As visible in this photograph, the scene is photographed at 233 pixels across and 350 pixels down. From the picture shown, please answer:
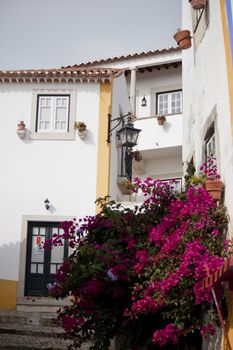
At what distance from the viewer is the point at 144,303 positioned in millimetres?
6008

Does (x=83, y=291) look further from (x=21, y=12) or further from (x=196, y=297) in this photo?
(x=21, y=12)

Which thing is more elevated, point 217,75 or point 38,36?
point 38,36

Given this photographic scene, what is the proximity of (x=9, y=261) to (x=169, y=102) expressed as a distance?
33.3 feet

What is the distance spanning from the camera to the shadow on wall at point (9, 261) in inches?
547

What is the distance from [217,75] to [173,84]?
14.0 meters

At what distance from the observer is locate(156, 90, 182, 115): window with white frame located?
2084cm

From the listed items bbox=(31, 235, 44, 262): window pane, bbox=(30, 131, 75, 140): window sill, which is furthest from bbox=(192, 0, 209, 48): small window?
bbox=(31, 235, 44, 262): window pane

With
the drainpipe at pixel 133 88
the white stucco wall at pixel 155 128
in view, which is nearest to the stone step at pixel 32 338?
the white stucco wall at pixel 155 128

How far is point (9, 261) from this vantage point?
45.9 feet

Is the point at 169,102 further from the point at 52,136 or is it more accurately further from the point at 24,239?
the point at 24,239

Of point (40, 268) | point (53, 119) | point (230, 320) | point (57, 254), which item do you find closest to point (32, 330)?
point (40, 268)

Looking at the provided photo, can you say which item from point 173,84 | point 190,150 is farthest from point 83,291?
point 173,84

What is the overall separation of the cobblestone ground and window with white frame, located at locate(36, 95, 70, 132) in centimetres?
627

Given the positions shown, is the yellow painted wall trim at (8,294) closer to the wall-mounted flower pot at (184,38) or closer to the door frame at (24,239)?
the door frame at (24,239)
